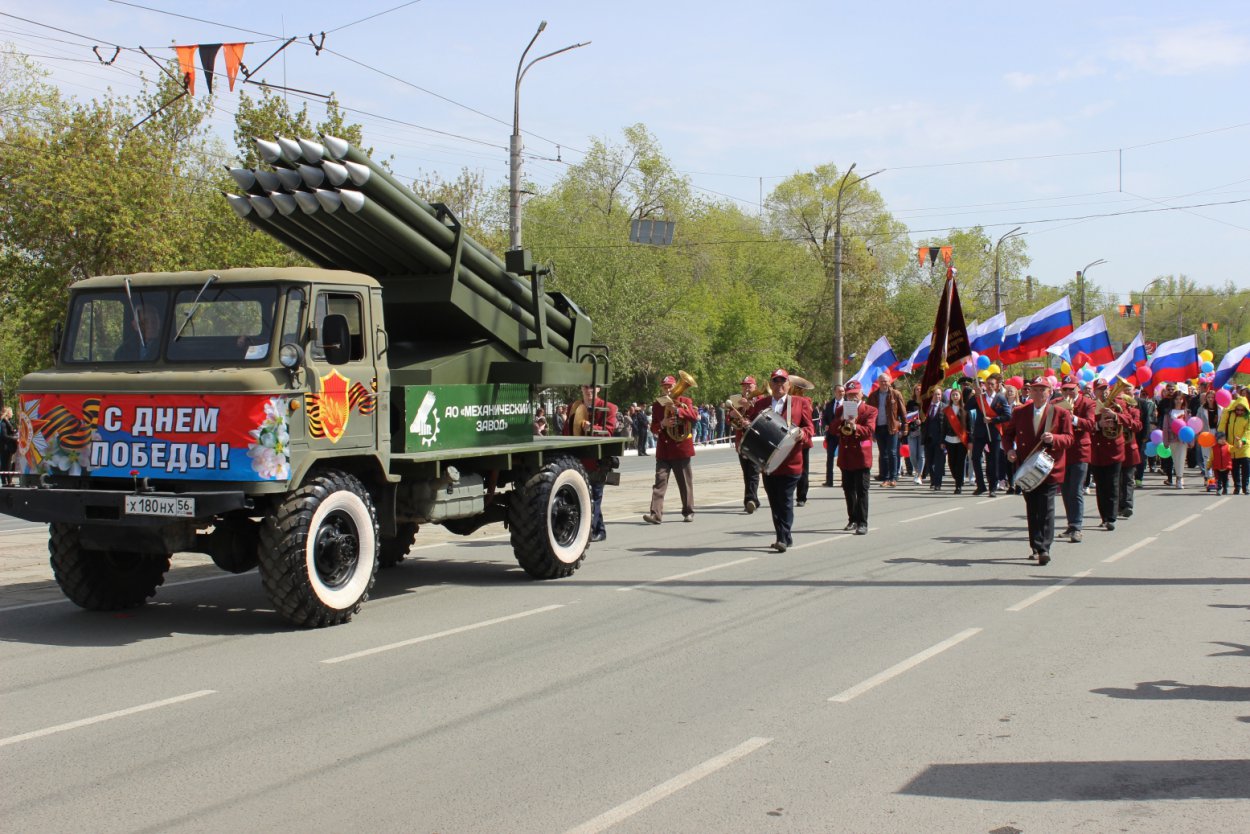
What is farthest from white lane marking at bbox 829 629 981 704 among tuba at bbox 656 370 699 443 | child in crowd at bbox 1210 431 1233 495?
child in crowd at bbox 1210 431 1233 495

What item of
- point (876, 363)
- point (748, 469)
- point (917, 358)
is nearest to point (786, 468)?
point (748, 469)

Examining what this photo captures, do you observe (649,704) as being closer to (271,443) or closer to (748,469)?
(271,443)

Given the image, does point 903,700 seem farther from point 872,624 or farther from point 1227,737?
point 872,624

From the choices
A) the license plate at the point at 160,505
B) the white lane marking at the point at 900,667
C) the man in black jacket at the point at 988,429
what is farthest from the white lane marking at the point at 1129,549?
the license plate at the point at 160,505

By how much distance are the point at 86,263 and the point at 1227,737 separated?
101ft

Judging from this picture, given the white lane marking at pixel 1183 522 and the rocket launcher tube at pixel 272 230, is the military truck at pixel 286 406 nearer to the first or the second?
the rocket launcher tube at pixel 272 230

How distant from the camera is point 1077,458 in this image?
14062 millimetres

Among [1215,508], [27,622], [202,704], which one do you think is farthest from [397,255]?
[1215,508]

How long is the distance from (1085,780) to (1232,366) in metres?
22.7

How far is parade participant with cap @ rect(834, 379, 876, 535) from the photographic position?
14516 millimetres

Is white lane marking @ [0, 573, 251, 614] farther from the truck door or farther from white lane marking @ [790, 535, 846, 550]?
white lane marking @ [790, 535, 846, 550]

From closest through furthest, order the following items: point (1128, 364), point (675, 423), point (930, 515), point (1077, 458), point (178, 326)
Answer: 1. point (178, 326)
2. point (1077, 458)
3. point (675, 423)
4. point (930, 515)
5. point (1128, 364)

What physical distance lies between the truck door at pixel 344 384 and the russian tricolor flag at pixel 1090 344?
1864cm

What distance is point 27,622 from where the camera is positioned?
898 centimetres
